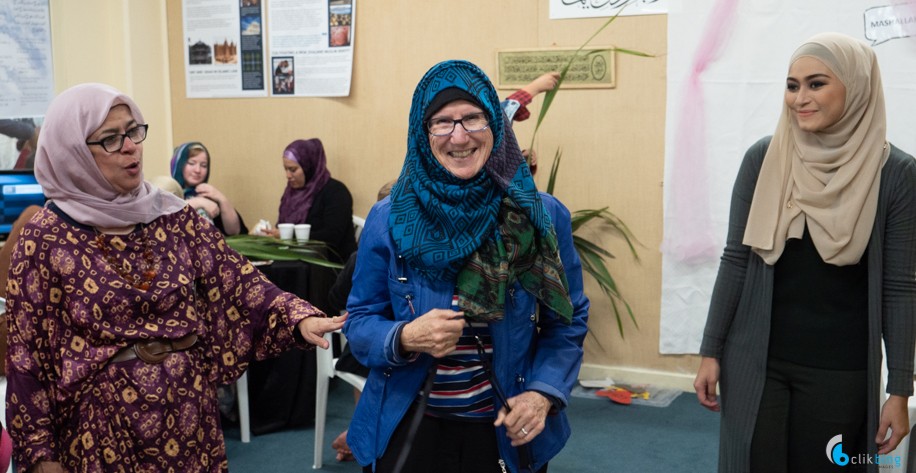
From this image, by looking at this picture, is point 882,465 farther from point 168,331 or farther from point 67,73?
point 67,73

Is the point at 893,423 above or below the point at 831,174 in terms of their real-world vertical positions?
below

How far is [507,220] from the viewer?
5.31ft

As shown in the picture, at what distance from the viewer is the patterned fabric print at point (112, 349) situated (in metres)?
1.69

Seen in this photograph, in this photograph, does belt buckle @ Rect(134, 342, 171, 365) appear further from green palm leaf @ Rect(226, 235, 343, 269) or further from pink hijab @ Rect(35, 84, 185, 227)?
green palm leaf @ Rect(226, 235, 343, 269)

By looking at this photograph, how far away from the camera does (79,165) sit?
175 cm

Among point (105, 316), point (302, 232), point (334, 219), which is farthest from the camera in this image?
point (334, 219)

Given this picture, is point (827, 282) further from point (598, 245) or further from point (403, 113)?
point (403, 113)

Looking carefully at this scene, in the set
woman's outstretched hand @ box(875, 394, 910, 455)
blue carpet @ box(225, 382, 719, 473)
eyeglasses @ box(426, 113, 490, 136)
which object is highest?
eyeglasses @ box(426, 113, 490, 136)

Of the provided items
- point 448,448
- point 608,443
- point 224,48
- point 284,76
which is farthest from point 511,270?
point 224,48

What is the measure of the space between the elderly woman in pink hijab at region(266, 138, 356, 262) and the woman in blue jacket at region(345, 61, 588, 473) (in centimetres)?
296

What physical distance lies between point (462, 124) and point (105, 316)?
796 mm

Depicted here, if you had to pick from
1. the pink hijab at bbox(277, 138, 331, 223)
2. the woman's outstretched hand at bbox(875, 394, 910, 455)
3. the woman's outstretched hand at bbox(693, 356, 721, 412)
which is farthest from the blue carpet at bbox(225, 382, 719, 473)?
the woman's outstretched hand at bbox(875, 394, 910, 455)

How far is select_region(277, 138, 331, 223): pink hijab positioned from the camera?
187 inches

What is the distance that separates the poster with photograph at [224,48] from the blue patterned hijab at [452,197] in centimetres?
375
